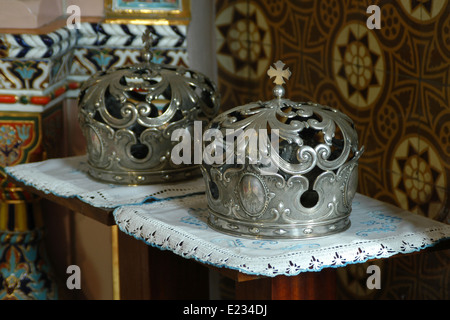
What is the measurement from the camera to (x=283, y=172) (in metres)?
1.54

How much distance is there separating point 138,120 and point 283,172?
499mm

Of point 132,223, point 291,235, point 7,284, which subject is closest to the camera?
point 291,235

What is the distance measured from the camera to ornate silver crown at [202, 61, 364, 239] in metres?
1.54

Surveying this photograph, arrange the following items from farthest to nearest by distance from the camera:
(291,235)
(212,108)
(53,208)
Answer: (53,208) < (212,108) < (291,235)

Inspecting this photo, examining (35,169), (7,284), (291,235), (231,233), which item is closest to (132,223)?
(231,233)

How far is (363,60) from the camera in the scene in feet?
6.51

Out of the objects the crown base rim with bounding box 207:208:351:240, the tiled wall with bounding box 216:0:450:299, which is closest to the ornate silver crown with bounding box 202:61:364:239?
the crown base rim with bounding box 207:208:351:240

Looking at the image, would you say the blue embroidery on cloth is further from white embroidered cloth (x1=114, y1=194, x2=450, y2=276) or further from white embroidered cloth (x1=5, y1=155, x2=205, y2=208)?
white embroidered cloth (x1=5, y1=155, x2=205, y2=208)

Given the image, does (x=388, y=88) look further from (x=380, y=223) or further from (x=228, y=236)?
(x=228, y=236)

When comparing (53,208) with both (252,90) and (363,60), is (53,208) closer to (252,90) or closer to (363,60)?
(252,90)

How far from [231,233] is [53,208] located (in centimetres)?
117

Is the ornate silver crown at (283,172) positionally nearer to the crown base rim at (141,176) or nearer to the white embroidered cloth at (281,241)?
the white embroidered cloth at (281,241)

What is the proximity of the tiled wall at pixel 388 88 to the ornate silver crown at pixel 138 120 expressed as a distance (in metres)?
0.36

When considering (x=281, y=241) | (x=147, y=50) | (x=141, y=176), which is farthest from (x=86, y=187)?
(x=281, y=241)
